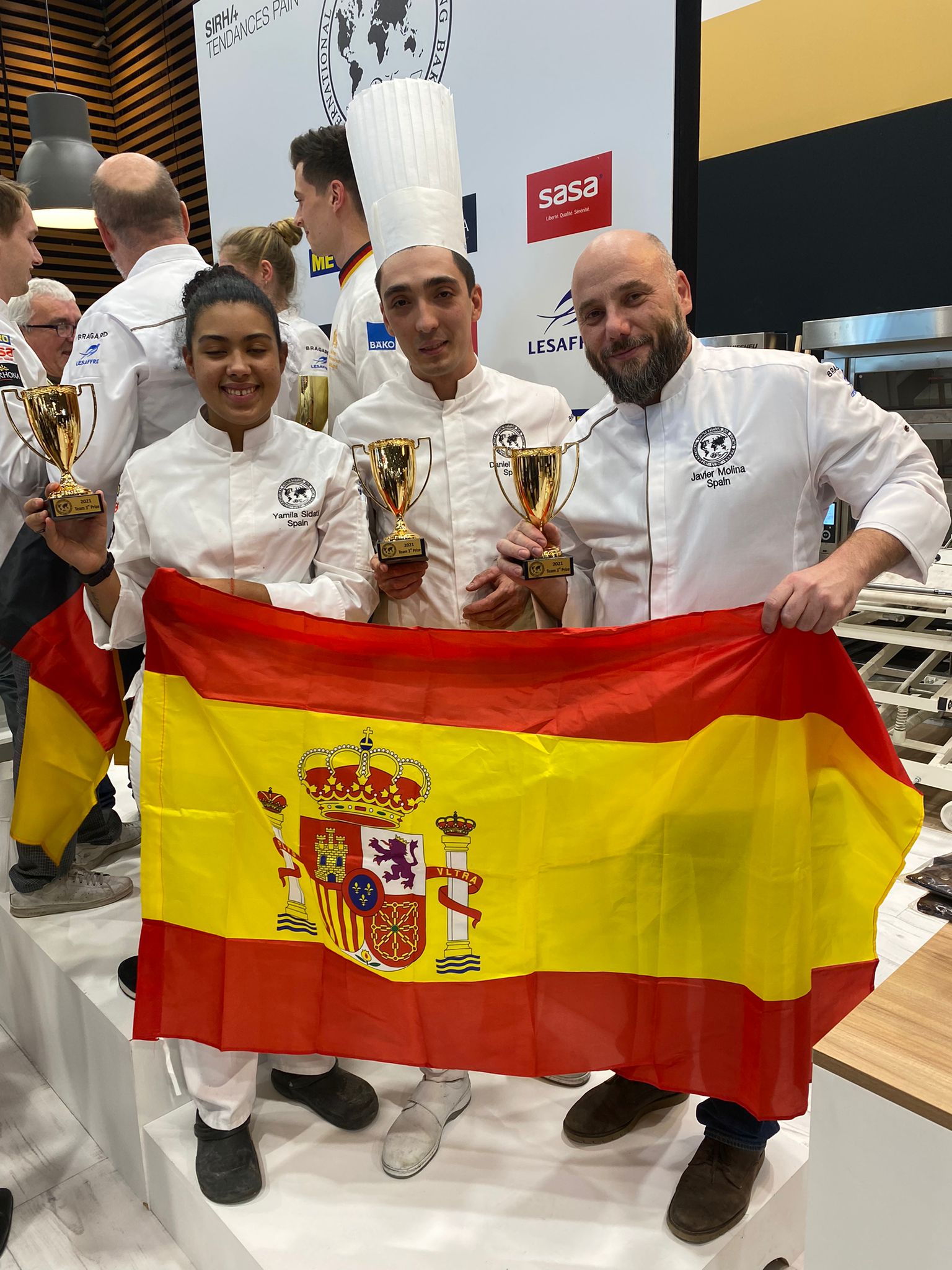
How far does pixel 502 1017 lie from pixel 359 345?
172cm

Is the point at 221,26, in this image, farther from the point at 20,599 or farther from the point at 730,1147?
the point at 730,1147

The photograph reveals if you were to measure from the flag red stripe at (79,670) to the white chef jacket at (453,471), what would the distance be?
2.82 ft

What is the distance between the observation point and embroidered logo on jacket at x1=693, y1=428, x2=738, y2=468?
164cm

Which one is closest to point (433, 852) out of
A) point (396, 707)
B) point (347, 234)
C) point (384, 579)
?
point (396, 707)

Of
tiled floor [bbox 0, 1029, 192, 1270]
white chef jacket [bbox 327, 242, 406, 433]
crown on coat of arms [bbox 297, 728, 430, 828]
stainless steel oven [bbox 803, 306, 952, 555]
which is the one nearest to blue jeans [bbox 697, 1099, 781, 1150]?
crown on coat of arms [bbox 297, 728, 430, 828]

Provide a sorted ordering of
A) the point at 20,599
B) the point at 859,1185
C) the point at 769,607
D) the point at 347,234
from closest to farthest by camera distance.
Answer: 1. the point at 859,1185
2. the point at 769,607
3. the point at 20,599
4. the point at 347,234

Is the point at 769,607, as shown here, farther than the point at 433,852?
No

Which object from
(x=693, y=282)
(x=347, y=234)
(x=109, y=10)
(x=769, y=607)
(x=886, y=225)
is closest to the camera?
(x=769, y=607)

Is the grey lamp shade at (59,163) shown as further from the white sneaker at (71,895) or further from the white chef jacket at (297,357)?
the white sneaker at (71,895)

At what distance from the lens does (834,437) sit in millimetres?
1599

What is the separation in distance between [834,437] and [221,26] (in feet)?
12.5

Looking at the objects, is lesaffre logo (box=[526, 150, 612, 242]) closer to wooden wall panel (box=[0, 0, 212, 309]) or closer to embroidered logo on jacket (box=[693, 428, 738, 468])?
embroidered logo on jacket (box=[693, 428, 738, 468])

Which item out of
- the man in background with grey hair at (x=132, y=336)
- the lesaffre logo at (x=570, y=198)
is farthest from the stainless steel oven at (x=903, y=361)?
the man in background with grey hair at (x=132, y=336)

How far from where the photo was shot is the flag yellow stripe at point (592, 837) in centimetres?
147
